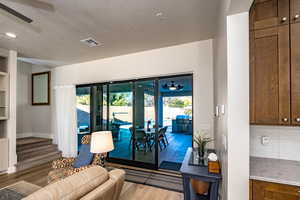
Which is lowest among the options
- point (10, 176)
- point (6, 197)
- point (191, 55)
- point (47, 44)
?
point (10, 176)

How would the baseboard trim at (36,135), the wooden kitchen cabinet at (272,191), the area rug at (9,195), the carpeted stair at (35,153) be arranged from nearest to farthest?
1. the wooden kitchen cabinet at (272,191)
2. the area rug at (9,195)
3. the carpeted stair at (35,153)
4. the baseboard trim at (36,135)

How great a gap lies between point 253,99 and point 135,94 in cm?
275

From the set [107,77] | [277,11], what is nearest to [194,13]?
[277,11]

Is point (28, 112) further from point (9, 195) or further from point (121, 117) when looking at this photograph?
point (9, 195)

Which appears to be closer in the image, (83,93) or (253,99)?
(253,99)

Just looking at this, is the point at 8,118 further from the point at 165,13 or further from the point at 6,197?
the point at 165,13

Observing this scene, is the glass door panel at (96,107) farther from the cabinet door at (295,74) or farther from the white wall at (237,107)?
the cabinet door at (295,74)

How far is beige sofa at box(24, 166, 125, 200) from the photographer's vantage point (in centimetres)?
104

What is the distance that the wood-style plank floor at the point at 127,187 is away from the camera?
2.44m

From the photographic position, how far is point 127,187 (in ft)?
9.00

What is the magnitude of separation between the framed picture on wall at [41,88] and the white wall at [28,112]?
138 millimetres

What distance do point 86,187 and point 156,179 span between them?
2123mm

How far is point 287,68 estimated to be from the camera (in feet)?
4.35

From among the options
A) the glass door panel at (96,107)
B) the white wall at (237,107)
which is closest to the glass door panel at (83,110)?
the glass door panel at (96,107)
